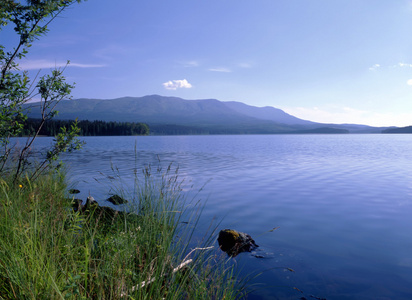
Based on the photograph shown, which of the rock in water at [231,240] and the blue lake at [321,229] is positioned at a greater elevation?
the rock in water at [231,240]

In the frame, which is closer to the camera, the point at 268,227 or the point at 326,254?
the point at 326,254

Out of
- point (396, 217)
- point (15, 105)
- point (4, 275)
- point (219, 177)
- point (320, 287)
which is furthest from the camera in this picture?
point (219, 177)

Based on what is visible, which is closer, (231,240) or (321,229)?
(231,240)

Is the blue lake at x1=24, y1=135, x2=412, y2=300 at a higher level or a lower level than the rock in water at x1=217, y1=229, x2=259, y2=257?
lower

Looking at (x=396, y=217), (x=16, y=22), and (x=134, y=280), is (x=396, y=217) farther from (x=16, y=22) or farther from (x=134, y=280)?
(x=16, y=22)

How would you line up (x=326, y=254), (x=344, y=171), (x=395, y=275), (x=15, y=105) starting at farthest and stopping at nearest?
1. (x=344, y=171)
2. (x=326, y=254)
3. (x=15, y=105)
4. (x=395, y=275)

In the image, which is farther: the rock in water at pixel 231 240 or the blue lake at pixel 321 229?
the rock in water at pixel 231 240

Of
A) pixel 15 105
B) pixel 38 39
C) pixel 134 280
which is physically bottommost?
pixel 134 280

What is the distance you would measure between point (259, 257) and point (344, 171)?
20771mm

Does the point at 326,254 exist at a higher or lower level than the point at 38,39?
lower

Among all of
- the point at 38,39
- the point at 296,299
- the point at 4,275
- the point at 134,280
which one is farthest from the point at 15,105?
the point at 296,299

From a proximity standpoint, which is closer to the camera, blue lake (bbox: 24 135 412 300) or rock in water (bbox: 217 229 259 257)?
blue lake (bbox: 24 135 412 300)

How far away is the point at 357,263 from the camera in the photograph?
803cm

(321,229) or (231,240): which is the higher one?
(231,240)
